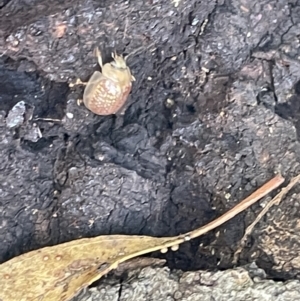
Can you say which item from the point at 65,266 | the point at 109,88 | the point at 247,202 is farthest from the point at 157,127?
the point at 65,266

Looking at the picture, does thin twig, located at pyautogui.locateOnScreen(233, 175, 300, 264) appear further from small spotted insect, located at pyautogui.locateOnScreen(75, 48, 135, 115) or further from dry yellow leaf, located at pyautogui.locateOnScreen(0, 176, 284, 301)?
small spotted insect, located at pyautogui.locateOnScreen(75, 48, 135, 115)

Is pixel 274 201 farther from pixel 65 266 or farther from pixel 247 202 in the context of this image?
pixel 65 266

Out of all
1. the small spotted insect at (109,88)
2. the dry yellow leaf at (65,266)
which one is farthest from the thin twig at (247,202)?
the small spotted insect at (109,88)

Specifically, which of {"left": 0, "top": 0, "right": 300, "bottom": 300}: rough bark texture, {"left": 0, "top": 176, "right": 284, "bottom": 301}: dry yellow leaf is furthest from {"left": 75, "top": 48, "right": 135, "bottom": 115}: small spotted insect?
{"left": 0, "top": 176, "right": 284, "bottom": 301}: dry yellow leaf

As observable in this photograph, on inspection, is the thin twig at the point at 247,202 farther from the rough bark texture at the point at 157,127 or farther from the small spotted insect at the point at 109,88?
the small spotted insect at the point at 109,88

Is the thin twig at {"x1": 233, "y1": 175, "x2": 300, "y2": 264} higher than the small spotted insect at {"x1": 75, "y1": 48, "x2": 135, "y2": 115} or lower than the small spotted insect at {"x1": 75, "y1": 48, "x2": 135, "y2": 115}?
lower
